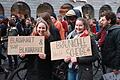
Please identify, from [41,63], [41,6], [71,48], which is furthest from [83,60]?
[41,6]

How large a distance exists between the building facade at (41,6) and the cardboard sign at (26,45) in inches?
826

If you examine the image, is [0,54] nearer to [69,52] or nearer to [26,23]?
[26,23]

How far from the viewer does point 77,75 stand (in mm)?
5383

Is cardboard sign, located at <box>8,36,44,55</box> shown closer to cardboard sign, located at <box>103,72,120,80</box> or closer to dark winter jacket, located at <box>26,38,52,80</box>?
dark winter jacket, located at <box>26,38,52,80</box>

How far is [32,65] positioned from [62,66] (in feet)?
4.53

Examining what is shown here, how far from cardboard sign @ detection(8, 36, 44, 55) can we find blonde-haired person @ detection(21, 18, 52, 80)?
7 cm

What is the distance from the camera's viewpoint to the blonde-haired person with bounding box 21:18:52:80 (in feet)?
16.2

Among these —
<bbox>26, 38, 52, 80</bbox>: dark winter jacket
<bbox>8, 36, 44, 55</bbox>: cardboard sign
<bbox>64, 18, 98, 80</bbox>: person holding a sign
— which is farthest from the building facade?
<bbox>26, 38, 52, 80</bbox>: dark winter jacket

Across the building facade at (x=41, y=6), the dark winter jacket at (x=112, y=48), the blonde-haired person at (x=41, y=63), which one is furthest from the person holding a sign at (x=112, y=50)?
the building facade at (x=41, y=6)

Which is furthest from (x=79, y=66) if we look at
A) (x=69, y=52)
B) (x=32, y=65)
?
(x=32, y=65)

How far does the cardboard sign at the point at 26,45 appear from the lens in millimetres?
5121

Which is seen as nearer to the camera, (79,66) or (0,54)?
(79,66)

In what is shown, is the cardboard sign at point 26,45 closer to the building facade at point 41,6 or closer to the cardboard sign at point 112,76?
the cardboard sign at point 112,76

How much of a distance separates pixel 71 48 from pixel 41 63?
0.51 m
